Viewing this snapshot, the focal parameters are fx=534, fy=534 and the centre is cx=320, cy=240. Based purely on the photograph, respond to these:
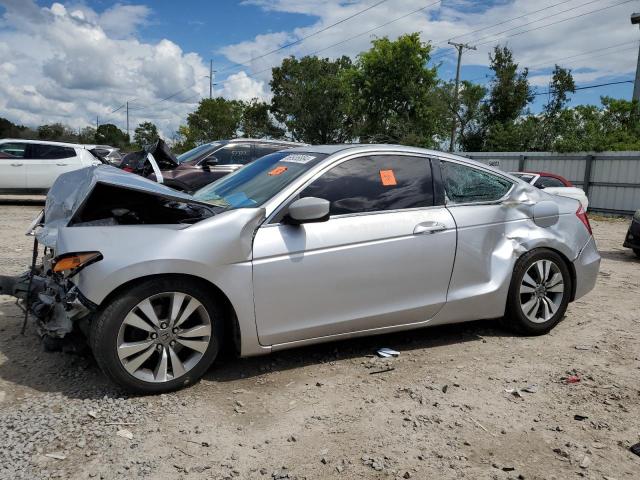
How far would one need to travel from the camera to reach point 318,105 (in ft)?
137

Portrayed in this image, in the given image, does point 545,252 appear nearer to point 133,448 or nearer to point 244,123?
point 133,448

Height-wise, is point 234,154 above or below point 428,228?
above

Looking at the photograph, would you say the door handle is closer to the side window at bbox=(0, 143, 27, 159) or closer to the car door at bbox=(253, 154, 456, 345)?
the car door at bbox=(253, 154, 456, 345)

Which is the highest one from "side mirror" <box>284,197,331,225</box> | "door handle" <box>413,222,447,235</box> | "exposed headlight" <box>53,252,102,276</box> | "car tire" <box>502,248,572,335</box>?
"side mirror" <box>284,197,331,225</box>

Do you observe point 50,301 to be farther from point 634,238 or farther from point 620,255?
point 620,255

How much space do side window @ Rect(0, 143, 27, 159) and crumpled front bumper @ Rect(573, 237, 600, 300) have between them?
13.5m

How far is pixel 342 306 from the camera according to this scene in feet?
12.1

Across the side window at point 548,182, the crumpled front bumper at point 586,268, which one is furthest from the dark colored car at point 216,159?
the side window at point 548,182

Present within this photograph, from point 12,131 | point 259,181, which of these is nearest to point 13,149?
point 259,181

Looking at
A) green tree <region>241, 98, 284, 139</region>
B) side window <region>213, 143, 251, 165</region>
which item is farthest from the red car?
green tree <region>241, 98, 284, 139</region>

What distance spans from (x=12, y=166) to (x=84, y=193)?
39.1 ft

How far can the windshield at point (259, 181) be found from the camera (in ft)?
12.4

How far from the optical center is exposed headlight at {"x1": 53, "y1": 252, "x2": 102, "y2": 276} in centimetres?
310

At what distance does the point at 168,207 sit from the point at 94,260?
32.9 inches
